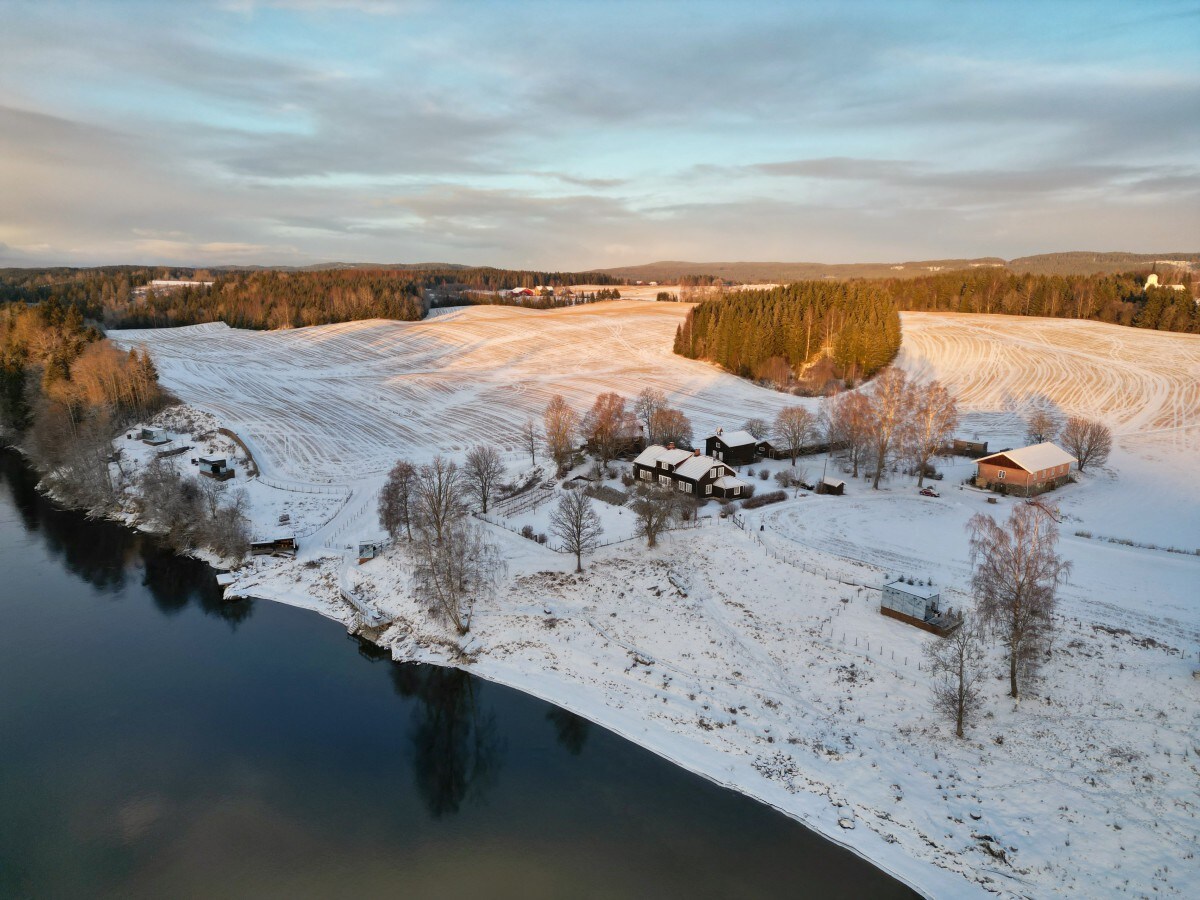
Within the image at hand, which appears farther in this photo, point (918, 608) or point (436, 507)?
point (436, 507)

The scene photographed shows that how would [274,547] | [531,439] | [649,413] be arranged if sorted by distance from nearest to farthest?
[274,547], [531,439], [649,413]

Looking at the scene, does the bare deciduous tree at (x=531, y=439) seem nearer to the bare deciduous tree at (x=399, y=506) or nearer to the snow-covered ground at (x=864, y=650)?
the snow-covered ground at (x=864, y=650)

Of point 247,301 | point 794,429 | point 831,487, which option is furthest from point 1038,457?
point 247,301

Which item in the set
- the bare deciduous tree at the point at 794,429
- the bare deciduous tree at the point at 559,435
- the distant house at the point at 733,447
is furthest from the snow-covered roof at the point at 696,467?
the bare deciduous tree at the point at 559,435

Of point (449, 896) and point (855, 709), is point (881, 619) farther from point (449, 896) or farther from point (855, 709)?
point (449, 896)

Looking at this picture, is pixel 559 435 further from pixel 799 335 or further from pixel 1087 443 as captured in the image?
pixel 799 335

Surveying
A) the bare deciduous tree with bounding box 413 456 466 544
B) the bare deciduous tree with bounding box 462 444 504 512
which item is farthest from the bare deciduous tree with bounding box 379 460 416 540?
the bare deciduous tree with bounding box 462 444 504 512
